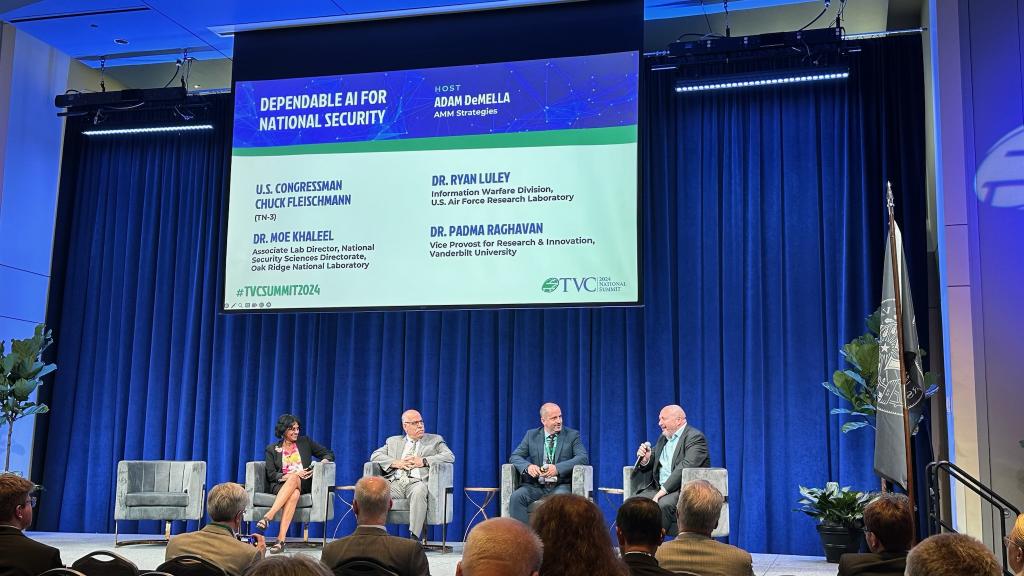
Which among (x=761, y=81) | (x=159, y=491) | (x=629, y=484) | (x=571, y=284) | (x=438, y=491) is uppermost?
(x=761, y=81)

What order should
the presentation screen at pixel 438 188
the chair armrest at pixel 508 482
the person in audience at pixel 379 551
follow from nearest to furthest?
the person in audience at pixel 379 551
the chair armrest at pixel 508 482
the presentation screen at pixel 438 188

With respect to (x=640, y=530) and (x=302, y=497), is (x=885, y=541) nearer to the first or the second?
(x=640, y=530)

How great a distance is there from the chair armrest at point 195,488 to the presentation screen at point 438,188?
122 cm

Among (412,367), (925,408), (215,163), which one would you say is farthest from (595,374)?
(215,163)

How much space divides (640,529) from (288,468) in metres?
4.98

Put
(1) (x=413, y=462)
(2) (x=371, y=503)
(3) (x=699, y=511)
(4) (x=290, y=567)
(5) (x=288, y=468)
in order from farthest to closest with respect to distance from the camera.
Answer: (5) (x=288, y=468) < (1) (x=413, y=462) < (2) (x=371, y=503) < (3) (x=699, y=511) < (4) (x=290, y=567)

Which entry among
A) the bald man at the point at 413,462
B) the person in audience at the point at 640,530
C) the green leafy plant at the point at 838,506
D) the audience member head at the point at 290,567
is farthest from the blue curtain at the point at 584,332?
the audience member head at the point at 290,567

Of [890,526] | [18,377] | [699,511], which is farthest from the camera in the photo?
[18,377]

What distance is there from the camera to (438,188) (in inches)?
290

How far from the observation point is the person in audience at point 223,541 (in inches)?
131

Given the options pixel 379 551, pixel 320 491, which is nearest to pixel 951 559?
pixel 379 551

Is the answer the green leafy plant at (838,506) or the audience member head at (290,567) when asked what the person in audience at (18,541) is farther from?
the green leafy plant at (838,506)

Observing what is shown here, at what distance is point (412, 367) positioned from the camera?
8.73 metres

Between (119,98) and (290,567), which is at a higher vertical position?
(119,98)
